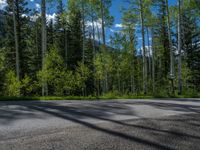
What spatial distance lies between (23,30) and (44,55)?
1601 cm

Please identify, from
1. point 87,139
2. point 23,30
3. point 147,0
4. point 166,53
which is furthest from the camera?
point 166,53

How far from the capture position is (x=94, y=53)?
31.8 metres

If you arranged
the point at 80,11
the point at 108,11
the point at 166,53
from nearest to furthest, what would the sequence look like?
the point at 108,11
the point at 80,11
the point at 166,53

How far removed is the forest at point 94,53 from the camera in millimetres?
20031

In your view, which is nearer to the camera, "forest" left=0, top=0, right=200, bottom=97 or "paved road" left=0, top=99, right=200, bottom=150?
"paved road" left=0, top=99, right=200, bottom=150

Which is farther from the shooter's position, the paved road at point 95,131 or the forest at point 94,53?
the forest at point 94,53

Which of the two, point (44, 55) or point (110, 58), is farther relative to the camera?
point (110, 58)

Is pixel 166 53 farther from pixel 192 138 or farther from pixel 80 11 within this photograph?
pixel 192 138

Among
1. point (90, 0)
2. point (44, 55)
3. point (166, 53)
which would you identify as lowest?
point (44, 55)

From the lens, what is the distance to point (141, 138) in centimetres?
566

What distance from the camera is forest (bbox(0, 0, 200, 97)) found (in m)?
20.0

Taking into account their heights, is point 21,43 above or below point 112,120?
above

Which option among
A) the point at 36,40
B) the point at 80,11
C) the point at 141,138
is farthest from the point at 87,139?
the point at 36,40

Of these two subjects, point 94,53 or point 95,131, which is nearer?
point 95,131
